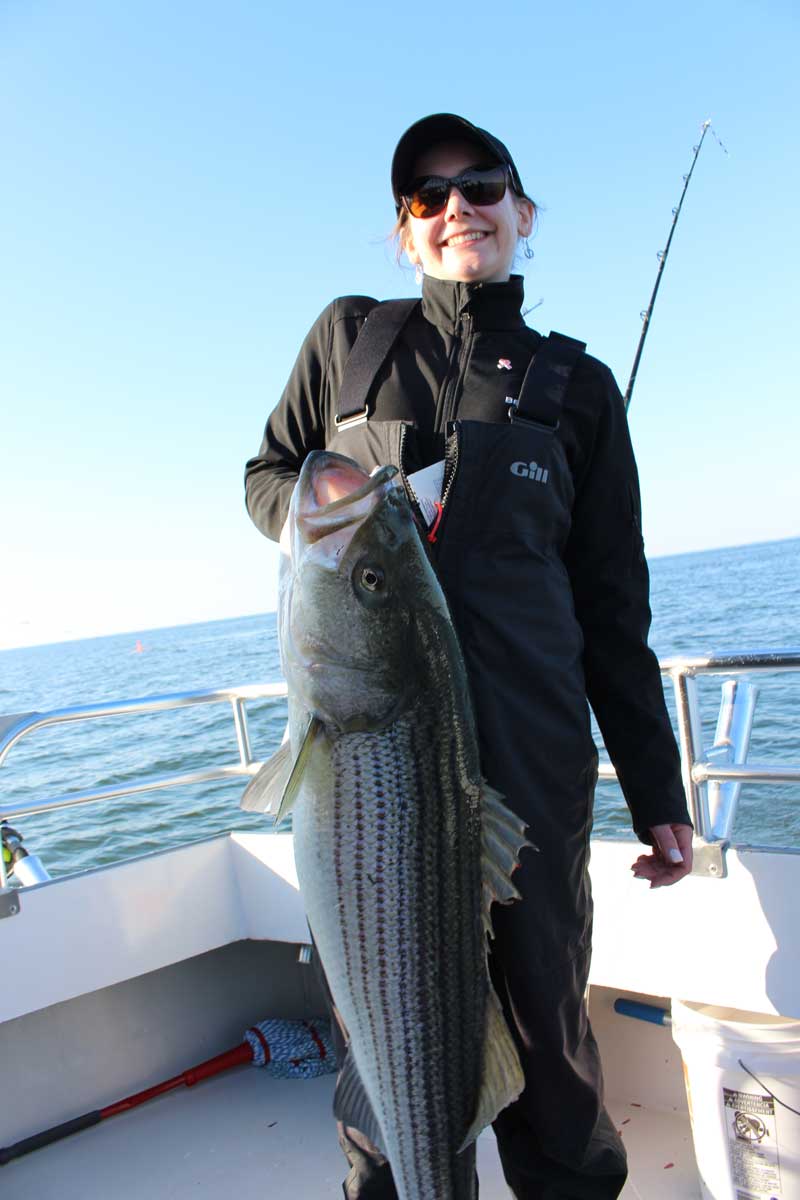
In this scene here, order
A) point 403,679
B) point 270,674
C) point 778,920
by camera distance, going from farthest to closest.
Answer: point 270,674 < point 778,920 < point 403,679

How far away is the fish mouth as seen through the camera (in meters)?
1.69

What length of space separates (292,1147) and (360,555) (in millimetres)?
3041

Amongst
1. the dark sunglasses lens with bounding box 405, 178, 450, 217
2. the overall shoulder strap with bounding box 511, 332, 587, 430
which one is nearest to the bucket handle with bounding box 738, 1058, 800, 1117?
the overall shoulder strap with bounding box 511, 332, 587, 430

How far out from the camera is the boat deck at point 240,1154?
3.29 meters

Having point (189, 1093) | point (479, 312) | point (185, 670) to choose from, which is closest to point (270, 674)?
point (185, 670)

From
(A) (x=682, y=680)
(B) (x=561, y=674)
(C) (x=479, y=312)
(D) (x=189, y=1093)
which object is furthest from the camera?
(D) (x=189, y=1093)

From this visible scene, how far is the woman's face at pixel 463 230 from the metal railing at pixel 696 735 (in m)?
1.45

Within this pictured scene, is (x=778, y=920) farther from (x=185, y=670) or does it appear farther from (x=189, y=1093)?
(x=185, y=670)

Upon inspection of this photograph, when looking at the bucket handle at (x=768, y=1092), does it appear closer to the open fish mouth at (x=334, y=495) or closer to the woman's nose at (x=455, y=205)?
the open fish mouth at (x=334, y=495)

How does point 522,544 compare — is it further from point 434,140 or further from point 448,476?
point 434,140

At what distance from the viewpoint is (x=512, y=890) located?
1.72m

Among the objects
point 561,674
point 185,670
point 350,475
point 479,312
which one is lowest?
point 185,670

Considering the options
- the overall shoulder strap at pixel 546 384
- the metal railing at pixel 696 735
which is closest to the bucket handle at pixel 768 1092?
the metal railing at pixel 696 735

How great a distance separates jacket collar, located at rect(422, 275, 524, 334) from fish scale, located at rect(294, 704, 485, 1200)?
44.0 inches
